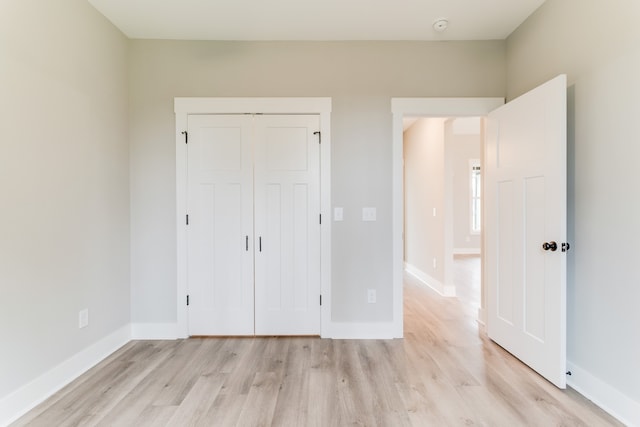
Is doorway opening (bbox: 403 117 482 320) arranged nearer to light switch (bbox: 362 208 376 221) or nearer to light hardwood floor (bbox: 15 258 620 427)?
light switch (bbox: 362 208 376 221)

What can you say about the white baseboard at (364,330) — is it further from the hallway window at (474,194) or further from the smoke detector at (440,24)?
the hallway window at (474,194)

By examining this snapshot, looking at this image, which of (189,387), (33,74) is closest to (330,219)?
(189,387)

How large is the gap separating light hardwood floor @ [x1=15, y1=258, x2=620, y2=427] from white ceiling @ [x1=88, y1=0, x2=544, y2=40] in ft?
8.70

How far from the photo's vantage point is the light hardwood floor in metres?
1.65

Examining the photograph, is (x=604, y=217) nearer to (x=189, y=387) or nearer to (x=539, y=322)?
(x=539, y=322)

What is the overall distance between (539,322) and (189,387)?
2364 mm

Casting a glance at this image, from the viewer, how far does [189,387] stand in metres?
1.95

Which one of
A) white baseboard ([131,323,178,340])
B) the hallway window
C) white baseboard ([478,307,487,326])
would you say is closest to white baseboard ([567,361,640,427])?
white baseboard ([478,307,487,326])

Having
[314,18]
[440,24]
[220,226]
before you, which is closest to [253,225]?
[220,226]

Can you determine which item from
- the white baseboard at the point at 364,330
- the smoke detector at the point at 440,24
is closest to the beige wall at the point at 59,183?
the white baseboard at the point at 364,330

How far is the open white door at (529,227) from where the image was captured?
6.22 feet

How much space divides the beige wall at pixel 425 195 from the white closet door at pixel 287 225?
7.48 ft

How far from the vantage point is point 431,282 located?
449cm

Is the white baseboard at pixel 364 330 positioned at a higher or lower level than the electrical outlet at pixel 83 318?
lower
